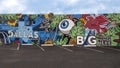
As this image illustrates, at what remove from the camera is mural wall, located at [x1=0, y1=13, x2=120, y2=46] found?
37.6 m

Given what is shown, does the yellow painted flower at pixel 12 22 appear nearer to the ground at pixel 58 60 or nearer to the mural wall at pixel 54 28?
the mural wall at pixel 54 28

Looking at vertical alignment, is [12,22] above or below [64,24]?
above

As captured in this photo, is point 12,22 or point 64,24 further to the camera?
point 12,22

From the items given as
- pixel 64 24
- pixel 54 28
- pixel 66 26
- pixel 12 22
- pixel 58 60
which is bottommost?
pixel 58 60

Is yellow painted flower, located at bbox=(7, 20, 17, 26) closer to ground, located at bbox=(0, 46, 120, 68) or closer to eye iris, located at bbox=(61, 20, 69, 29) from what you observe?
eye iris, located at bbox=(61, 20, 69, 29)

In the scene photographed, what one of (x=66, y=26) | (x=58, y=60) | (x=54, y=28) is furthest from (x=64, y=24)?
(x=58, y=60)

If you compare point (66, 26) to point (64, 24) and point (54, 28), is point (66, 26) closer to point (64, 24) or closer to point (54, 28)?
point (64, 24)

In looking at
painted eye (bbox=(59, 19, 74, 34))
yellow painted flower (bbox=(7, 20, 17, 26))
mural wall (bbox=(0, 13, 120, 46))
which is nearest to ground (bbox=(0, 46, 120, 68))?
mural wall (bbox=(0, 13, 120, 46))

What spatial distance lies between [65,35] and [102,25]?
458 centimetres

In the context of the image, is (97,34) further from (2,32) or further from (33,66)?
(33,66)

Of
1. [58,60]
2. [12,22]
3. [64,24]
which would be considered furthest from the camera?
[12,22]

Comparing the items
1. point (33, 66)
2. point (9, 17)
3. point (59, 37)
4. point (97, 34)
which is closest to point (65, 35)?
point (59, 37)

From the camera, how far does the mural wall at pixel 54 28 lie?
3762cm

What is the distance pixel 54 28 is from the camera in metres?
37.7
